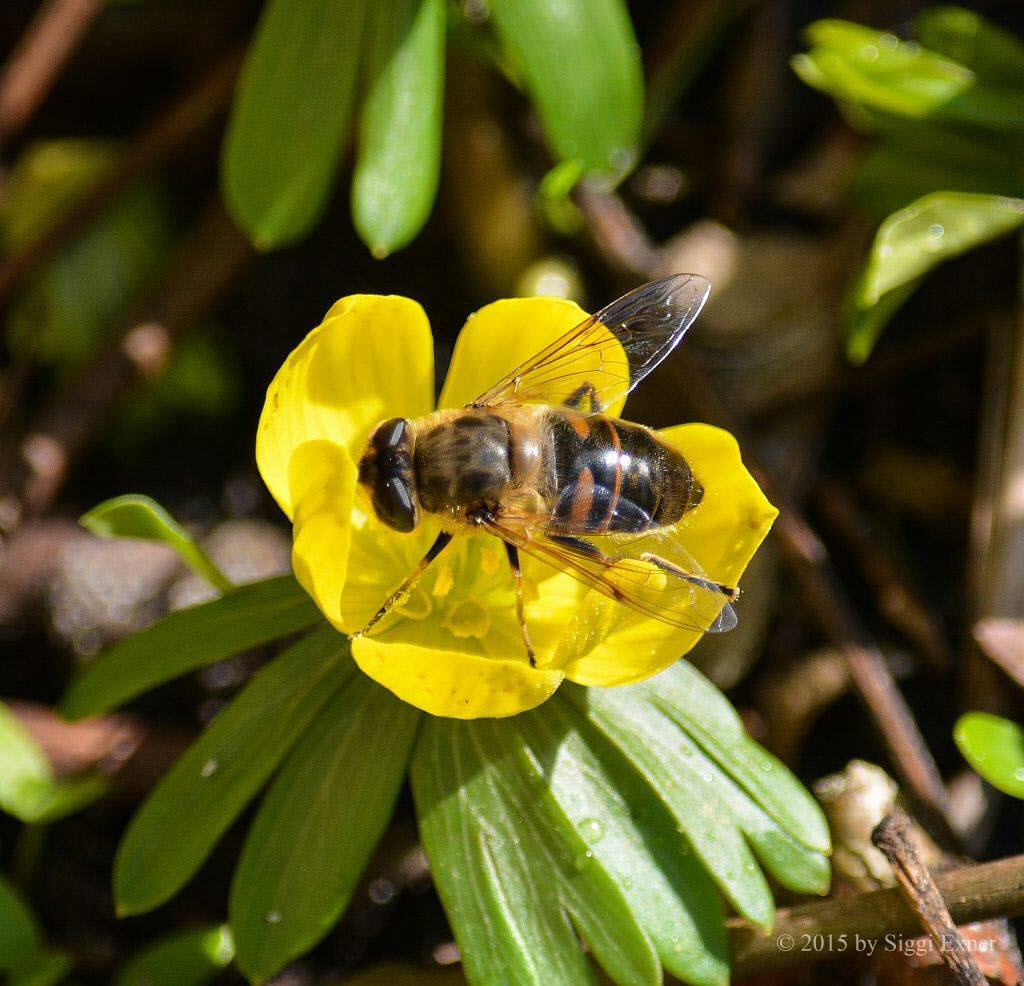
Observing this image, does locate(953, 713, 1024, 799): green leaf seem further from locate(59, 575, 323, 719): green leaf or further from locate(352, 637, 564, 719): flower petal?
locate(59, 575, 323, 719): green leaf

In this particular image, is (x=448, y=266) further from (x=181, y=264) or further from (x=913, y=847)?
(x=913, y=847)

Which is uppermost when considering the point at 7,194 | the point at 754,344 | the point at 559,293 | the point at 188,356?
Result: the point at 7,194

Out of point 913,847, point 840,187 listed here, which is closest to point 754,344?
point 840,187

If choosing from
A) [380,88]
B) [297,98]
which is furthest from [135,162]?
[380,88]

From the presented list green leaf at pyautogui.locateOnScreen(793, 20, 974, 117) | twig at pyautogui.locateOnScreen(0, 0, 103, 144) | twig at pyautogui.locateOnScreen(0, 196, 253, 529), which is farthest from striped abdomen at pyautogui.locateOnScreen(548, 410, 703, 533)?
twig at pyautogui.locateOnScreen(0, 0, 103, 144)

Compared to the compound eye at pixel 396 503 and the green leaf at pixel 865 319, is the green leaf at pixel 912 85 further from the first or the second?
the compound eye at pixel 396 503

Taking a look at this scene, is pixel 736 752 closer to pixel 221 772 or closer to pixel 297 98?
pixel 221 772

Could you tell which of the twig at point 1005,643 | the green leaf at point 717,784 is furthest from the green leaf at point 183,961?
the twig at point 1005,643
